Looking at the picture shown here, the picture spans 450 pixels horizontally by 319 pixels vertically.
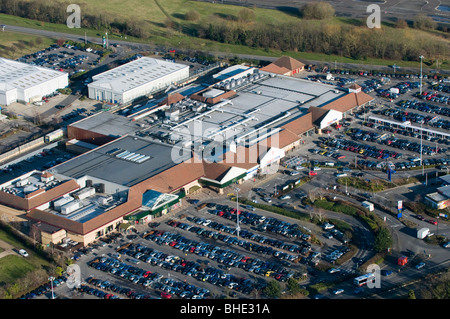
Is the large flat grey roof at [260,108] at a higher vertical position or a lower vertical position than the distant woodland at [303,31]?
lower

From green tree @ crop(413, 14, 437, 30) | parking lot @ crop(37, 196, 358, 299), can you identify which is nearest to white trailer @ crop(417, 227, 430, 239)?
parking lot @ crop(37, 196, 358, 299)

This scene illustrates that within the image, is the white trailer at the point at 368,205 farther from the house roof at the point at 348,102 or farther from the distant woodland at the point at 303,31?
the distant woodland at the point at 303,31

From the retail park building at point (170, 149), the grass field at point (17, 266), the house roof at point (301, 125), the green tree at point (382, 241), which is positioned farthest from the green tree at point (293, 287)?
the house roof at point (301, 125)

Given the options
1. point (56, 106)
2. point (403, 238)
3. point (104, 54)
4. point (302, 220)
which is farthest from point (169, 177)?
point (104, 54)

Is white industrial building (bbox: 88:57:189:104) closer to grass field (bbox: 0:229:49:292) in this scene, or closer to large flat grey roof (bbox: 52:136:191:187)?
large flat grey roof (bbox: 52:136:191:187)

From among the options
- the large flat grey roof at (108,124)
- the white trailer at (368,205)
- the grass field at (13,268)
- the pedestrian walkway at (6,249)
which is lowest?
the grass field at (13,268)

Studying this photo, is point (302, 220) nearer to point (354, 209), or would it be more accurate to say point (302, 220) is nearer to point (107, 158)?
point (354, 209)

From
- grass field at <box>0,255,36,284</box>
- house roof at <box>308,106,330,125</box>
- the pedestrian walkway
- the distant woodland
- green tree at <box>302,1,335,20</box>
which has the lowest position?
grass field at <box>0,255,36,284</box>
